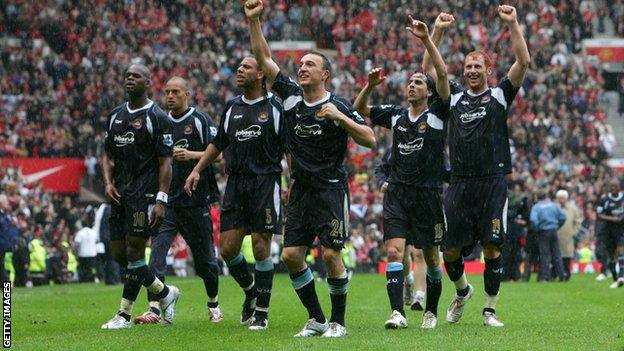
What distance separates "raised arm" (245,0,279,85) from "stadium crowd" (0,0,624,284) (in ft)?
81.2

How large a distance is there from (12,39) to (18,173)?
546 inches

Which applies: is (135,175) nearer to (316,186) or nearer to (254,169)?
(254,169)

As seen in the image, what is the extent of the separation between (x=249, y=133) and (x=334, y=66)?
116 feet

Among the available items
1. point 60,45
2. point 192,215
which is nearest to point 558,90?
point 60,45

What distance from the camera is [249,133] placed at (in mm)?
13273

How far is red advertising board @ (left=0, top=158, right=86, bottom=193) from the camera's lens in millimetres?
37969

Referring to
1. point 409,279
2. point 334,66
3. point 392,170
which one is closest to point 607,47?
point 334,66

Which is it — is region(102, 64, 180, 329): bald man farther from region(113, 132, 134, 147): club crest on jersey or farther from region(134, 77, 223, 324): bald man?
region(134, 77, 223, 324): bald man


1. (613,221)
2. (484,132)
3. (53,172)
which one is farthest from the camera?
(53,172)

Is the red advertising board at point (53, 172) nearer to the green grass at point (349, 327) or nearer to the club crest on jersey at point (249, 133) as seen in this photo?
the green grass at point (349, 327)

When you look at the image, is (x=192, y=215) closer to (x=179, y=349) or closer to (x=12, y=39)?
(x=179, y=349)

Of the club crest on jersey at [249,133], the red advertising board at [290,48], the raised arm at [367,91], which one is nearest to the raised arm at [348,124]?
the raised arm at [367,91]

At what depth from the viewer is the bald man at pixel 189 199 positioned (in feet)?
48.6

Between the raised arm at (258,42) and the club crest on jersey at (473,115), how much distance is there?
83.8 inches
